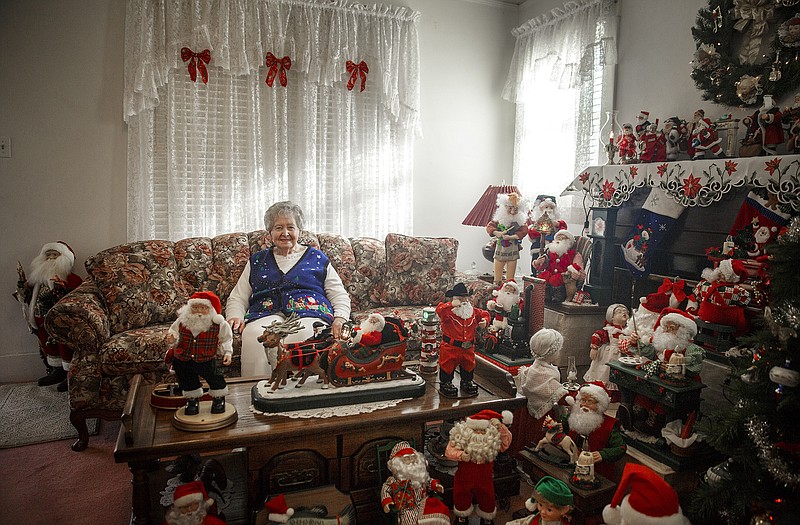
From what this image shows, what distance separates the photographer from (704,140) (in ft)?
8.81

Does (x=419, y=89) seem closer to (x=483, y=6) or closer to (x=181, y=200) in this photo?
(x=483, y=6)

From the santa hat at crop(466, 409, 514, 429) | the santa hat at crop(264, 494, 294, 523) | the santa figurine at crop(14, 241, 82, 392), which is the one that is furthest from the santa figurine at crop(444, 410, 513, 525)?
the santa figurine at crop(14, 241, 82, 392)

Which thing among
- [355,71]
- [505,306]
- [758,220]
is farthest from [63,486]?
[758,220]

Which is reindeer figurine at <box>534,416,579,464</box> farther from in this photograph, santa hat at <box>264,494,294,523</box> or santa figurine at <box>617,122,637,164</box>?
santa figurine at <box>617,122,637,164</box>

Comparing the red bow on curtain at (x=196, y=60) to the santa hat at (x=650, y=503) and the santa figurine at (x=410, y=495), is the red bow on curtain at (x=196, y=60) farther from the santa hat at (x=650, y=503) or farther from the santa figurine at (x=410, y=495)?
the santa hat at (x=650, y=503)

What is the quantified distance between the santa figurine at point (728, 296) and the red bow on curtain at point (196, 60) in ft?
10.3

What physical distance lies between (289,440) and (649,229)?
222cm

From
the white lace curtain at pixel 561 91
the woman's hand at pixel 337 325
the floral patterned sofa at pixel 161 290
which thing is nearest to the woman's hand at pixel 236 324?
the floral patterned sofa at pixel 161 290

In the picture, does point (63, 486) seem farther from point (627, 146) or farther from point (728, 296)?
point (627, 146)

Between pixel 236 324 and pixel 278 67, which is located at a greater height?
pixel 278 67

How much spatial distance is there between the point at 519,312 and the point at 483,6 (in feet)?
9.17

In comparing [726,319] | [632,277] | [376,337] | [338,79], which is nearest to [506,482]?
[376,337]

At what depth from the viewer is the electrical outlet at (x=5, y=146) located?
3.26 meters

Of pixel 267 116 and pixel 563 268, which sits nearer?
pixel 563 268
